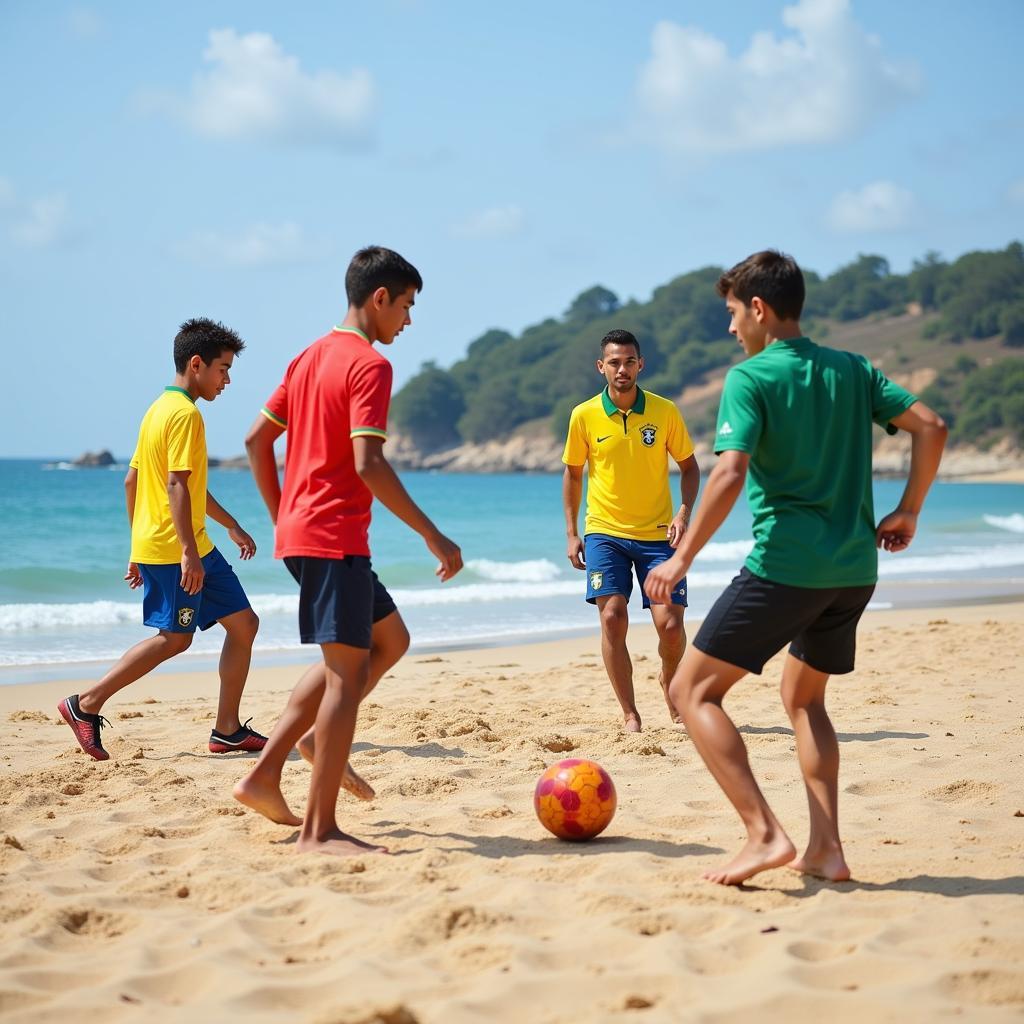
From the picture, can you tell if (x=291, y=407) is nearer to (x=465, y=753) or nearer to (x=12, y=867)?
(x=12, y=867)

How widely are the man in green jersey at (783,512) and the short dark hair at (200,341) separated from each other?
3312mm

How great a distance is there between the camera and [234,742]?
6469 mm

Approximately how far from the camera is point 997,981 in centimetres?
304

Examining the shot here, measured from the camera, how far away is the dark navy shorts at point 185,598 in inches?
245

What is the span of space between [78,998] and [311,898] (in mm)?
890

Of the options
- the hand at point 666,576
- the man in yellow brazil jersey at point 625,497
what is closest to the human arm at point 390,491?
the hand at point 666,576

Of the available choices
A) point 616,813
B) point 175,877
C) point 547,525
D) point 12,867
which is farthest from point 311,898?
point 547,525

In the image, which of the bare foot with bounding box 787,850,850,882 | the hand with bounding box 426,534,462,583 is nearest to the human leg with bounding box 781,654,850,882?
the bare foot with bounding box 787,850,850,882

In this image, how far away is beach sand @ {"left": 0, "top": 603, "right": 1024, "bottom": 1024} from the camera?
3.02 meters

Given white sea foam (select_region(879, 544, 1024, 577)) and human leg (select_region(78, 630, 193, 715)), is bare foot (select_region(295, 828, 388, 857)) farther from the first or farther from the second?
white sea foam (select_region(879, 544, 1024, 577))

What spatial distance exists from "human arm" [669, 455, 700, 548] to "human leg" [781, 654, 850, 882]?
2721 millimetres

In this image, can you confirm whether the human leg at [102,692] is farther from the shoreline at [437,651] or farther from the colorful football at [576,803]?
the colorful football at [576,803]

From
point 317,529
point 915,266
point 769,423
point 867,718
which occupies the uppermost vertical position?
point 915,266

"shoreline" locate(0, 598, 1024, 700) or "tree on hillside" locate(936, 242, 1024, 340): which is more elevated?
"tree on hillside" locate(936, 242, 1024, 340)
